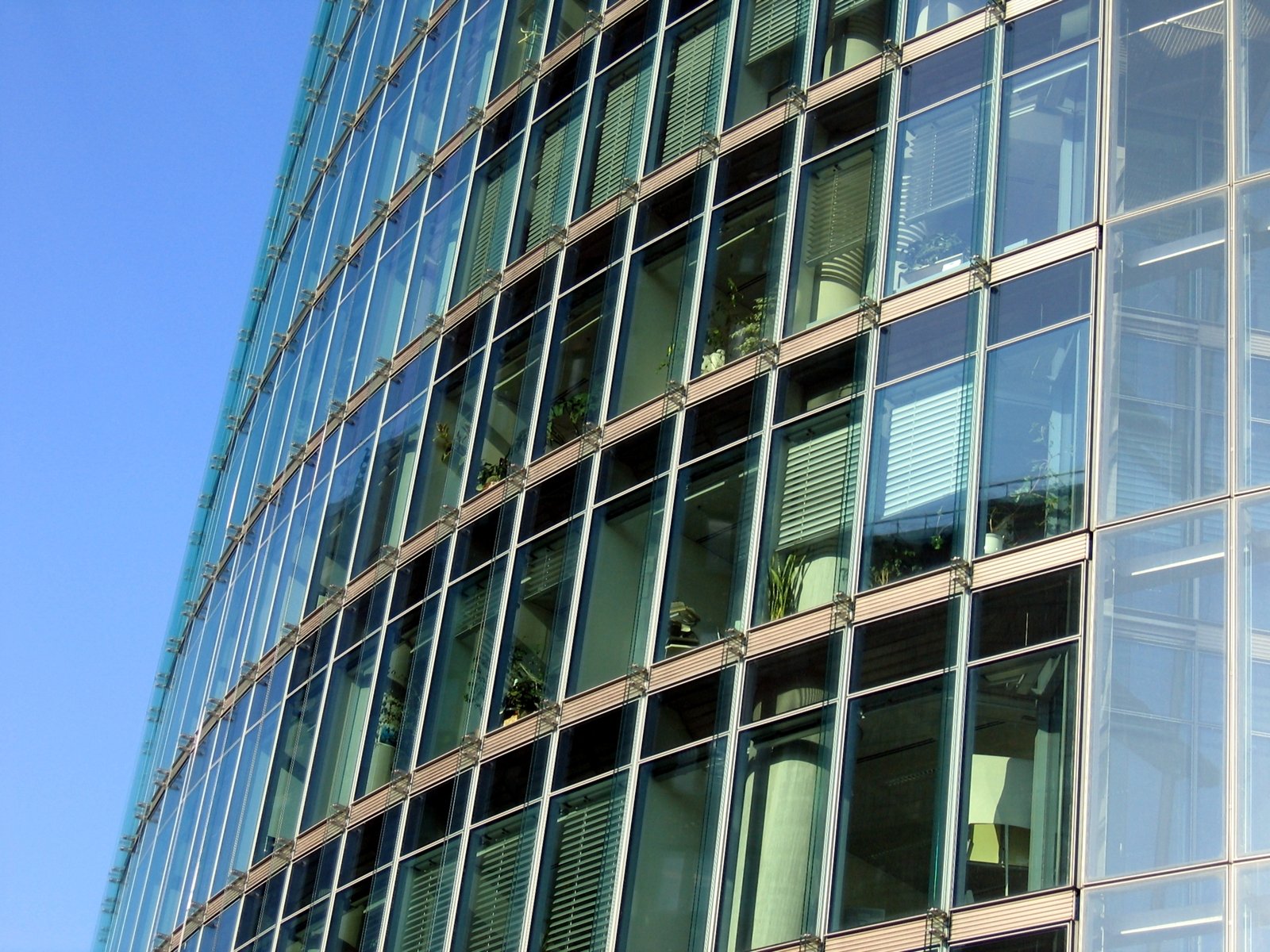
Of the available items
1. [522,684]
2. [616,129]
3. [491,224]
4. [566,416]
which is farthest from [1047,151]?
[491,224]

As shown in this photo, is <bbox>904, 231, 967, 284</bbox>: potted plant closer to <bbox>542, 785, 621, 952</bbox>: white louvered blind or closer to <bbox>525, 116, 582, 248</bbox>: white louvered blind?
<bbox>542, 785, 621, 952</bbox>: white louvered blind

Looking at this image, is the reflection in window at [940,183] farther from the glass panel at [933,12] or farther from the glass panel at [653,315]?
the glass panel at [653,315]

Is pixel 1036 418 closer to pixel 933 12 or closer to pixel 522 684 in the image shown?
pixel 933 12

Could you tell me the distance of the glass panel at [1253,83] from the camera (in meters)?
21.7

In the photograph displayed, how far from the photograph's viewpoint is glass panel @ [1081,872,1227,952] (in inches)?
711

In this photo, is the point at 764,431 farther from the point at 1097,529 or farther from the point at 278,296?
the point at 278,296

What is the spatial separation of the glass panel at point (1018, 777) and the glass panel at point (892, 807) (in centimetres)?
38

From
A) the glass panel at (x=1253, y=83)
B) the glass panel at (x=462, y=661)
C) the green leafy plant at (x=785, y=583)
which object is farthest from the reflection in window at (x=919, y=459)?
the glass panel at (x=462, y=661)

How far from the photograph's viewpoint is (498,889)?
26703 millimetres

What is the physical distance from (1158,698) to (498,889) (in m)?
10.8

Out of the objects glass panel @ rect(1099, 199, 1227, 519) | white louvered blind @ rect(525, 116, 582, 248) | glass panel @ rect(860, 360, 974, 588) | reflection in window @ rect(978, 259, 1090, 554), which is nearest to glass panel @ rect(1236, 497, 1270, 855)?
glass panel @ rect(1099, 199, 1227, 519)

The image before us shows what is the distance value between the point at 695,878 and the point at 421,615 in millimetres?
9600

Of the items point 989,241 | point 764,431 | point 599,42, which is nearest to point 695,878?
point 764,431

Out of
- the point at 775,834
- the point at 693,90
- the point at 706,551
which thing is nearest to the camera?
the point at 775,834
